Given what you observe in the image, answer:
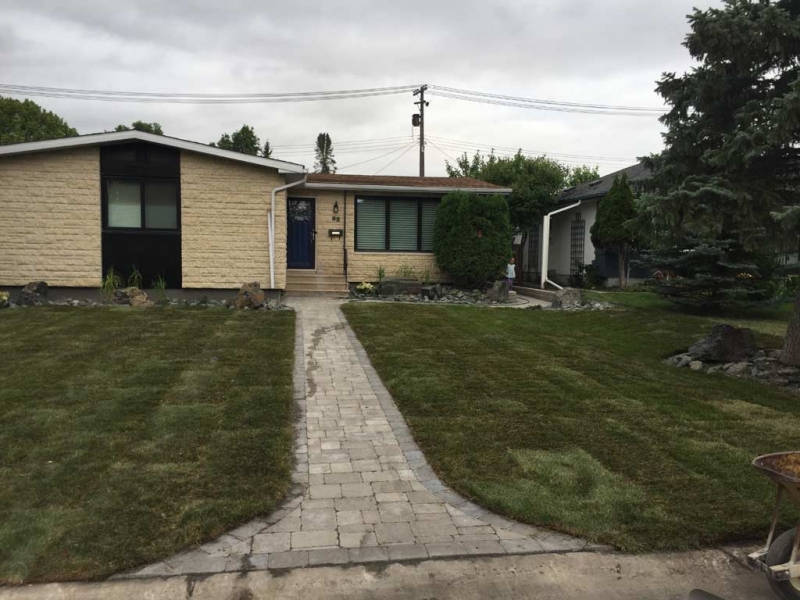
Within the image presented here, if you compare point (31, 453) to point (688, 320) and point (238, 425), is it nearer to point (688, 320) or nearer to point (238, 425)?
point (238, 425)

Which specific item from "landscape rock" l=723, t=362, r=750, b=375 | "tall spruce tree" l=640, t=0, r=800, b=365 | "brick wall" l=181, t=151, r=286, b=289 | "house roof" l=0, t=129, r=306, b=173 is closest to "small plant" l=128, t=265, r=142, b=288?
"brick wall" l=181, t=151, r=286, b=289

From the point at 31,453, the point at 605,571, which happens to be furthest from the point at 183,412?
the point at 605,571

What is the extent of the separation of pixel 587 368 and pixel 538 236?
16837 mm

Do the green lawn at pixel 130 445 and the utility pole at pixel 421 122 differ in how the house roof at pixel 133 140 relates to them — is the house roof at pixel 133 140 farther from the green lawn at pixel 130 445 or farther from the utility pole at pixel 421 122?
the utility pole at pixel 421 122

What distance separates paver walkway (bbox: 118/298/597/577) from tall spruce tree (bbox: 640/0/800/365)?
4308 millimetres

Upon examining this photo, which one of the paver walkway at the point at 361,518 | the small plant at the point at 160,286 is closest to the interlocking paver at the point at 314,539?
the paver walkway at the point at 361,518

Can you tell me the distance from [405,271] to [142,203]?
6.69 m

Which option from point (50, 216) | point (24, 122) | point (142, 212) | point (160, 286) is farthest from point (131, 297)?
point (24, 122)

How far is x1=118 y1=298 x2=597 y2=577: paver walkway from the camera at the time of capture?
3309 millimetres

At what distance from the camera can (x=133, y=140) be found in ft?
43.5

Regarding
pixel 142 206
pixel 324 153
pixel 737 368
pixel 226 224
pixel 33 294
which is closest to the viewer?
pixel 737 368

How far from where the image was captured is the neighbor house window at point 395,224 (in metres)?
16.2

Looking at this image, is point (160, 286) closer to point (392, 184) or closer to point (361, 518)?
point (392, 184)

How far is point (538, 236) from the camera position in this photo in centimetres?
2397
